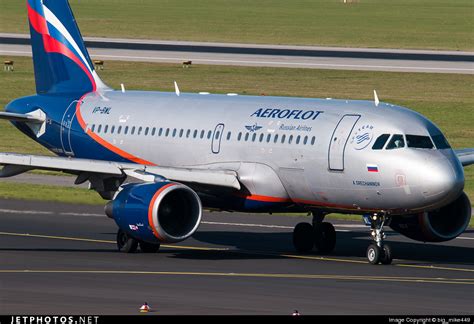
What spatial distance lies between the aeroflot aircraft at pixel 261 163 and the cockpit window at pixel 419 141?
3 cm

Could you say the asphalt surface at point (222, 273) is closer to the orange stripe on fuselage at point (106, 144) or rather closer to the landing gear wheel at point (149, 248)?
the landing gear wheel at point (149, 248)

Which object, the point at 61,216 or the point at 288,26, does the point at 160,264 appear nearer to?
the point at 61,216

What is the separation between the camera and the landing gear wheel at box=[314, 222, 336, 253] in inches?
1682

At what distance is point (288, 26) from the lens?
151 meters

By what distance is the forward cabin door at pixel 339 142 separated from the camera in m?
39.2

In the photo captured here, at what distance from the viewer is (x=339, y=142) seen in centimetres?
3928

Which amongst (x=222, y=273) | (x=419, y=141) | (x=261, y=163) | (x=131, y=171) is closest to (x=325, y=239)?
(x=261, y=163)

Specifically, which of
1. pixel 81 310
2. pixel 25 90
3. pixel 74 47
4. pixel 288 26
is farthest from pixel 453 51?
pixel 81 310

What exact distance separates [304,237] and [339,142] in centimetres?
469

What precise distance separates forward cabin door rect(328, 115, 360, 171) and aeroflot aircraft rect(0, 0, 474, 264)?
0.14ft

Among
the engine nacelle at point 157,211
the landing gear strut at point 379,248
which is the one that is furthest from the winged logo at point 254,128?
the landing gear strut at point 379,248

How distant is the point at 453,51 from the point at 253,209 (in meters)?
82.0

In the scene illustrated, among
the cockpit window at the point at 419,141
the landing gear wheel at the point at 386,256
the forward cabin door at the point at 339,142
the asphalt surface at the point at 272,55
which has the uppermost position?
the asphalt surface at the point at 272,55

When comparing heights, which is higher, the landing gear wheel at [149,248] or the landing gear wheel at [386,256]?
the landing gear wheel at [149,248]
